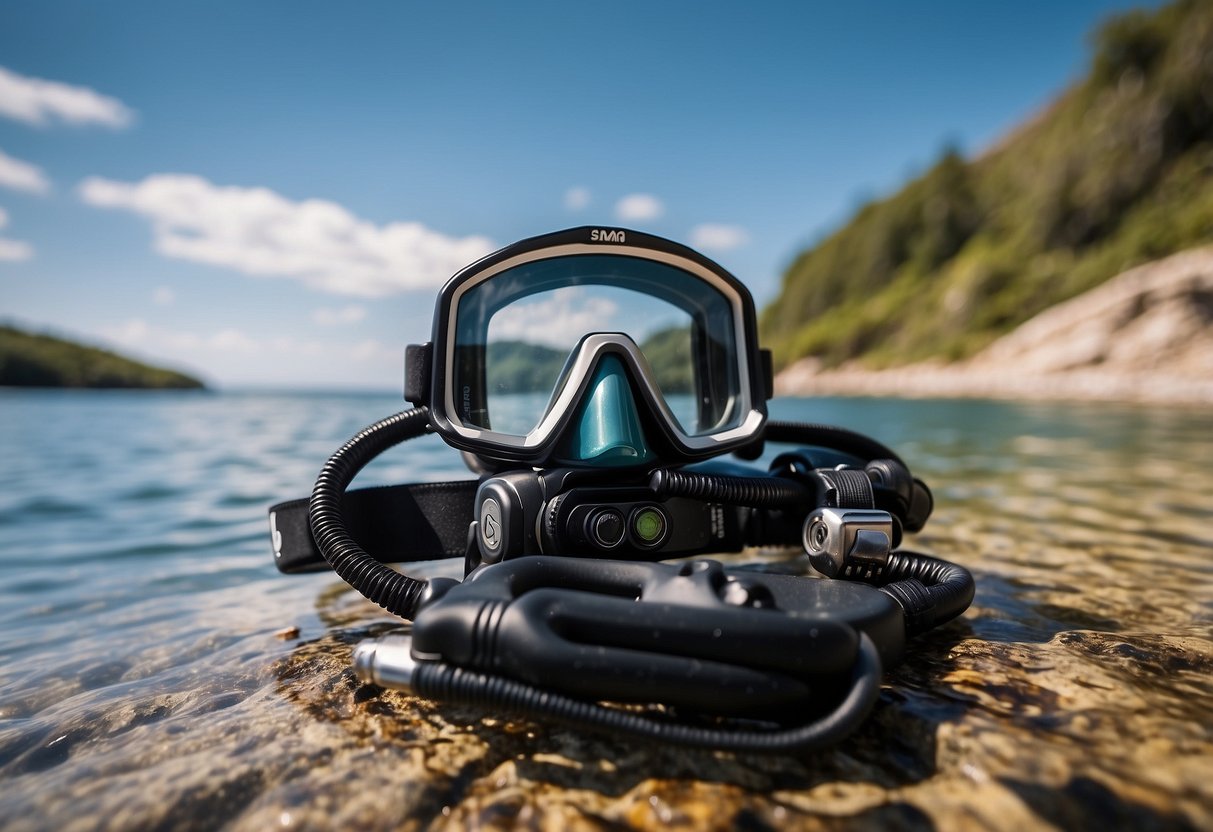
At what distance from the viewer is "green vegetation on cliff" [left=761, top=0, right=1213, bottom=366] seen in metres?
34.8

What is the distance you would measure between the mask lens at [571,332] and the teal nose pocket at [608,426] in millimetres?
105

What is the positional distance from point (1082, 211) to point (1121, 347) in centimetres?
1759

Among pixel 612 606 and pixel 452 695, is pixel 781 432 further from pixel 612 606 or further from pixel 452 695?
pixel 452 695

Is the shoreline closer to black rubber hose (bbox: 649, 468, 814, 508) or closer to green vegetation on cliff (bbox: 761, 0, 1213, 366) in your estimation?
green vegetation on cliff (bbox: 761, 0, 1213, 366)

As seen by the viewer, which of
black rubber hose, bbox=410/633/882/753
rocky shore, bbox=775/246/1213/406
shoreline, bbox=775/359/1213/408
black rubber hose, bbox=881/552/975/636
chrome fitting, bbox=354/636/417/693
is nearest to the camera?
black rubber hose, bbox=410/633/882/753

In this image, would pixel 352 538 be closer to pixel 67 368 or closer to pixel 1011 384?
pixel 1011 384

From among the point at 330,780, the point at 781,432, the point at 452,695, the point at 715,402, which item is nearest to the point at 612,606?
the point at 452,695

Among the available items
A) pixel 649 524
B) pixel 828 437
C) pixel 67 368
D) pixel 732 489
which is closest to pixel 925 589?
pixel 732 489

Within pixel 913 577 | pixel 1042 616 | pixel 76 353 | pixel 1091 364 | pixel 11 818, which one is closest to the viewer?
pixel 11 818

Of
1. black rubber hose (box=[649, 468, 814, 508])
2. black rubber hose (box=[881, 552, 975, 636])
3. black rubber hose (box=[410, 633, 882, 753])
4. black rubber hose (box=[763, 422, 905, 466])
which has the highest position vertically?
black rubber hose (box=[763, 422, 905, 466])

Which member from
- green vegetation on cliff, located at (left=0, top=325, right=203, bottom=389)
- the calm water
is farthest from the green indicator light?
green vegetation on cliff, located at (left=0, top=325, right=203, bottom=389)

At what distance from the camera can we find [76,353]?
283ft

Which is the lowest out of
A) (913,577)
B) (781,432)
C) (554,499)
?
(913,577)

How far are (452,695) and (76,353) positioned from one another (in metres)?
109
